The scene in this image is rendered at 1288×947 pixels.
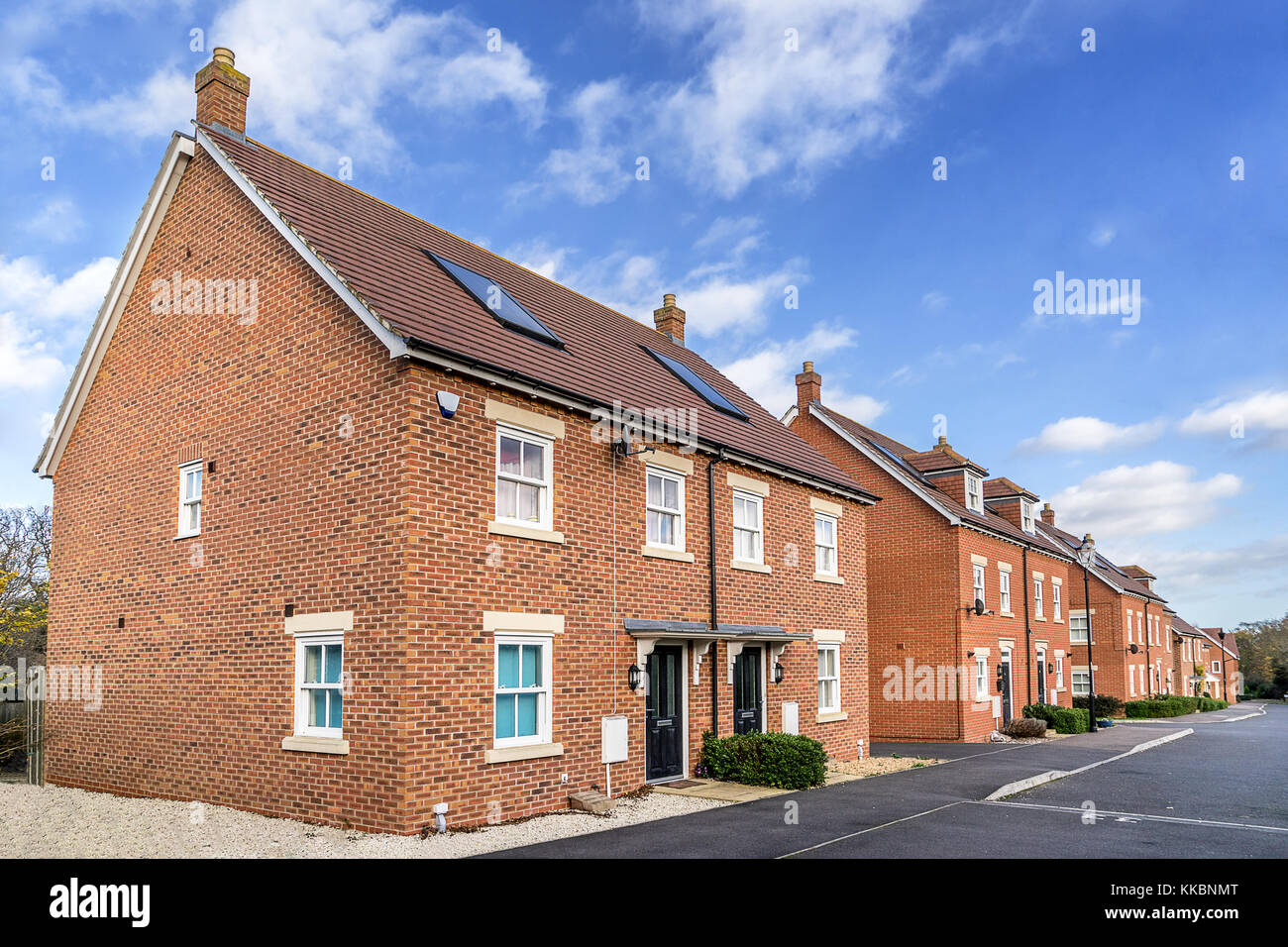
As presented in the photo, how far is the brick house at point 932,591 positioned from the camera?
2788 centimetres

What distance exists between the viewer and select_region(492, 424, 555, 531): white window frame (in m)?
13.3

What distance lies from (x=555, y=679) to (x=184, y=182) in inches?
409

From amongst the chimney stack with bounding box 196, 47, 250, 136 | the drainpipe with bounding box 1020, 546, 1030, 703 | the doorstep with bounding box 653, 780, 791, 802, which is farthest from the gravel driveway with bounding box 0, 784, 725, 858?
the drainpipe with bounding box 1020, 546, 1030, 703

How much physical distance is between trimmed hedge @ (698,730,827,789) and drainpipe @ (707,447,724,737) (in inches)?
20.8

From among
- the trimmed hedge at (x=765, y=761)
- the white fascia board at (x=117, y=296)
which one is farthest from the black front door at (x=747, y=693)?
the white fascia board at (x=117, y=296)

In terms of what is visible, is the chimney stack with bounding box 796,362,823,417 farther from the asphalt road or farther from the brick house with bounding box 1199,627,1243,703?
the brick house with bounding box 1199,627,1243,703

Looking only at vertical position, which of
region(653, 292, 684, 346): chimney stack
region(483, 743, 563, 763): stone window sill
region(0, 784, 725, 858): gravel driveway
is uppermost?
region(653, 292, 684, 346): chimney stack

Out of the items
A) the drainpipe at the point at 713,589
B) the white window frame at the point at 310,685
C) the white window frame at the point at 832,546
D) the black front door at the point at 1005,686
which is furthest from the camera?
the black front door at the point at 1005,686

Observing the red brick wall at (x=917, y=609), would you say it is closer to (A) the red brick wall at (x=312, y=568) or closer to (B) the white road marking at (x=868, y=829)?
(A) the red brick wall at (x=312, y=568)

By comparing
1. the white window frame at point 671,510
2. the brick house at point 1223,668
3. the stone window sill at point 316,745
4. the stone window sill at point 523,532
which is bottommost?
the brick house at point 1223,668

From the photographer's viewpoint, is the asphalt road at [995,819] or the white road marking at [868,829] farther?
the asphalt road at [995,819]

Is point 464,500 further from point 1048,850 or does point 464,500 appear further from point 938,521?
point 938,521

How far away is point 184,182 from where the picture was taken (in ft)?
53.4

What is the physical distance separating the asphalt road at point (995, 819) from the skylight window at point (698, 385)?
308 inches
